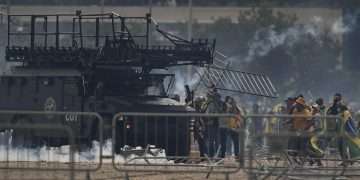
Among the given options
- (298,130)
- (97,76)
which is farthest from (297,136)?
(97,76)

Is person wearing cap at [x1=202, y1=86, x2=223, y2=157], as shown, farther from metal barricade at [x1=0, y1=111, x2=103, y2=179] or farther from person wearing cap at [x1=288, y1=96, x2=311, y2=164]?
metal barricade at [x1=0, y1=111, x2=103, y2=179]

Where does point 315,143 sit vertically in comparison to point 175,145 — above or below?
above

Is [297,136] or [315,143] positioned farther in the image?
[315,143]

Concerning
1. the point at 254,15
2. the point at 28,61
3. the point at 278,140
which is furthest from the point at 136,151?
the point at 254,15

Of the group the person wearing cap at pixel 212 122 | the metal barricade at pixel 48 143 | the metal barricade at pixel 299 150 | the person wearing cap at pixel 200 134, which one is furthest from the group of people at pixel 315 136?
the metal barricade at pixel 48 143

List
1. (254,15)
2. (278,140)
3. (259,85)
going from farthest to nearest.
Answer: (254,15), (259,85), (278,140)

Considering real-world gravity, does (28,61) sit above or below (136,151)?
above

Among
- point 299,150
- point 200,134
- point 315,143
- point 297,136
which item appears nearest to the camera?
point 297,136

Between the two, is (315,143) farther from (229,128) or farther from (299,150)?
(229,128)

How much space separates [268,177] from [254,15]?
89.0 feet

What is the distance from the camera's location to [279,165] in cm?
1507

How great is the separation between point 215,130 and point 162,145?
5.69ft

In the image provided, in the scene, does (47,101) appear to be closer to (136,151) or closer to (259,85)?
(136,151)

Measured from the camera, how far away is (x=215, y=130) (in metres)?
18.4
